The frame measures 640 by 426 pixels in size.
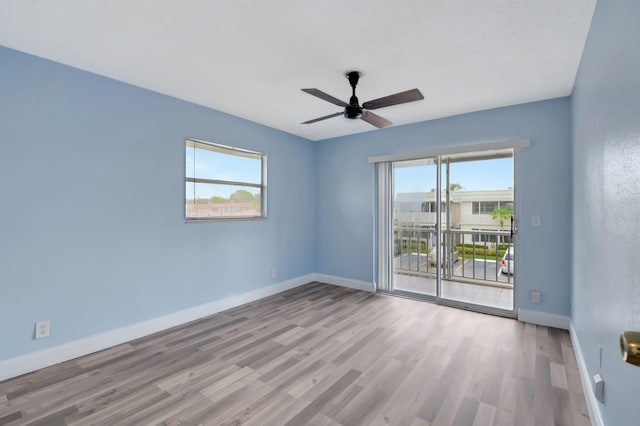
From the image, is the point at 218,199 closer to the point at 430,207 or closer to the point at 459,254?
the point at 430,207

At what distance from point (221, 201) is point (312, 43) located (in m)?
2.28

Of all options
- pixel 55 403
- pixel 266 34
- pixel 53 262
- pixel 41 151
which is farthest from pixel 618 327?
pixel 41 151

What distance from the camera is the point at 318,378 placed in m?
2.24

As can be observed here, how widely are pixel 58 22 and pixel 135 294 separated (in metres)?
2.31

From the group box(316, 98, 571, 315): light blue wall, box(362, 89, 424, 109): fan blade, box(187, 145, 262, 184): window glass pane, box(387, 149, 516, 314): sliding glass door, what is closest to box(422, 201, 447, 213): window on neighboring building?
box(387, 149, 516, 314): sliding glass door

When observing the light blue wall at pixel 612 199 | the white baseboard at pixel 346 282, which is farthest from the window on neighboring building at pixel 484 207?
the light blue wall at pixel 612 199

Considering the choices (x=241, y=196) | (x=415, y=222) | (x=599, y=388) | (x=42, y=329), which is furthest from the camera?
(x=415, y=222)

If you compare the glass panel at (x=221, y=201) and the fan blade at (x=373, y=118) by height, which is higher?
the fan blade at (x=373, y=118)

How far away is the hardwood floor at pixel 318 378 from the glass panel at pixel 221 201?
132cm

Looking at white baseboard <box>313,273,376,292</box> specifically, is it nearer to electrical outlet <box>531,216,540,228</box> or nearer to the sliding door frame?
the sliding door frame

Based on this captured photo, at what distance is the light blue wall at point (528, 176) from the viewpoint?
3.14 metres

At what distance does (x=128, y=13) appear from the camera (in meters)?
1.86

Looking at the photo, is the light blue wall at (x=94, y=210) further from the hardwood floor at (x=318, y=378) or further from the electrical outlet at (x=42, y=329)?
the hardwood floor at (x=318, y=378)

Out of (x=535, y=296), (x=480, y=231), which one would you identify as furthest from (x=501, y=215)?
(x=535, y=296)
